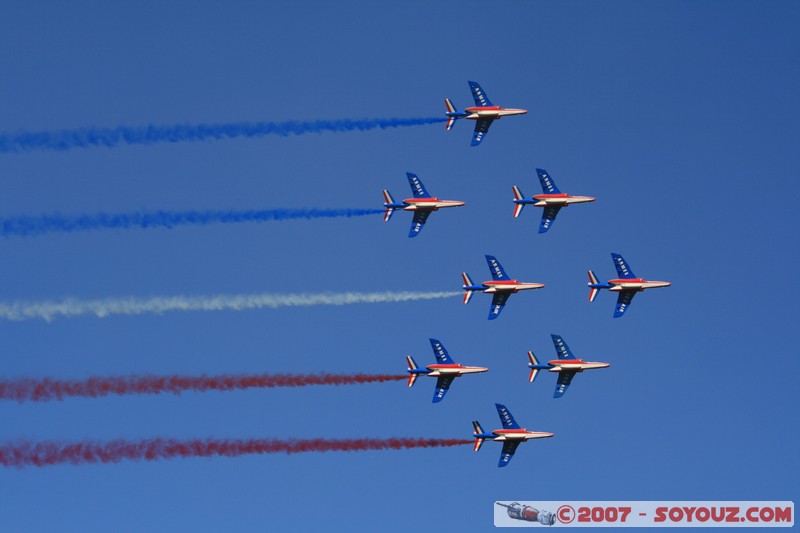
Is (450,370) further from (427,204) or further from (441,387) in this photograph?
(427,204)

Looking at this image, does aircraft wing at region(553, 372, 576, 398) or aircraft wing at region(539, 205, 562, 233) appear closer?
aircraft wing at region(539, 205, 562, 233)

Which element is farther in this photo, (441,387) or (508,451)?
(508,451)

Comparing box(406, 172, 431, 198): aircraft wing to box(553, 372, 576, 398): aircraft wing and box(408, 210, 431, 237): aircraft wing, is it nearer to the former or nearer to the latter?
box(408, 210, 431, 237): aircraft wing

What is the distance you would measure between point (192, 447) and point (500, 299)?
24.4 meters

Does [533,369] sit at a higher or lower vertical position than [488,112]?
lower

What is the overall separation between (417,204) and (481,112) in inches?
250

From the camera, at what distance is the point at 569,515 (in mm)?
95500

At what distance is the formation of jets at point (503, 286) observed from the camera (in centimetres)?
9919

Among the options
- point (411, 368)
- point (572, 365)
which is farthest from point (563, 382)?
point (411, 368)

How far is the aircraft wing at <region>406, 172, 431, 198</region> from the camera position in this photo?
10044 cm

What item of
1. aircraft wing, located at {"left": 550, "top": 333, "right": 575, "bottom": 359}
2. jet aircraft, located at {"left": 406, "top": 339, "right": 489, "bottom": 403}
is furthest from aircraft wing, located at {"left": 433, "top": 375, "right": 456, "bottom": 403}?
aircraft wing, located at {"left": 550, "top": 333, "right": 575, "bottom": 359}

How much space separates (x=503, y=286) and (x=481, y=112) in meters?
9.91

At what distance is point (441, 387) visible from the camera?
327 ft

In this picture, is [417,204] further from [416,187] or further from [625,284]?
[625,284]
